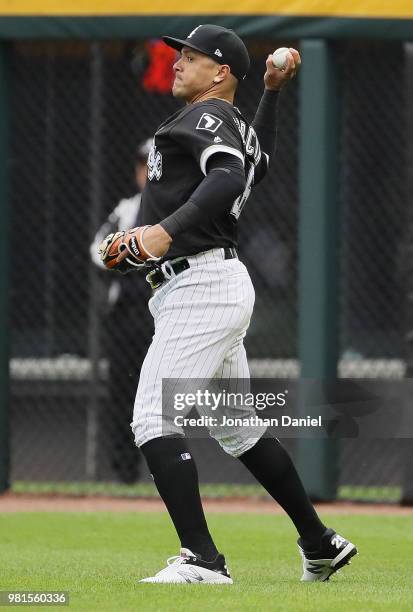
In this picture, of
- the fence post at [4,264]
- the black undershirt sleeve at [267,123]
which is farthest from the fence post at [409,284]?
the black undershirt sleeve at [267,123]

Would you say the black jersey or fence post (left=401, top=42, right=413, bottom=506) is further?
fence post (left=401, top=42, right=413, bottom=506)

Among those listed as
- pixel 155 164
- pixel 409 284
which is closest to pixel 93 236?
pixel 409 284

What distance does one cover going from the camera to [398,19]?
7.91 m

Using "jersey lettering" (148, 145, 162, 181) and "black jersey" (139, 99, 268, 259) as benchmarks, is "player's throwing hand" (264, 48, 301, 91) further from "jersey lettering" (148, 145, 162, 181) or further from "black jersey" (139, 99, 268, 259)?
"jersey lettering" (148, 145, 162, 181)

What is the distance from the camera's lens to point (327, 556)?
16.0ft

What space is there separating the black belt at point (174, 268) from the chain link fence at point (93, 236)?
4120mm

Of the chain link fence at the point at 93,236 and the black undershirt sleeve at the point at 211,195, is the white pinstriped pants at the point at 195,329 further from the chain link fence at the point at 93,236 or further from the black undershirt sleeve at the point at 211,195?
the chain link fence at the point at 93,236

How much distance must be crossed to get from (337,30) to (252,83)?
1.71 m

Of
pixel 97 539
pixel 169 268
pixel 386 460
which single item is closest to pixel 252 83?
pixel 386 460

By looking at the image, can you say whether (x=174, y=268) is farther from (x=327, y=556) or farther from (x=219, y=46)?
(x=327, y=556)

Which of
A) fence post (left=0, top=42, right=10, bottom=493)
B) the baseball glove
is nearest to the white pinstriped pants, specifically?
the baseball glove

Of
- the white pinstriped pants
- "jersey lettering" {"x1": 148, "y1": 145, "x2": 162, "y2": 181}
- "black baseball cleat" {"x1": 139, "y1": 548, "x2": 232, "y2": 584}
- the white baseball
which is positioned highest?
the white baseball

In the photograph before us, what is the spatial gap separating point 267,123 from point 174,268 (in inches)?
34.2

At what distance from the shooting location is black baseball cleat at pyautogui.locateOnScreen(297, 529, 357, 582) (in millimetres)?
4871
